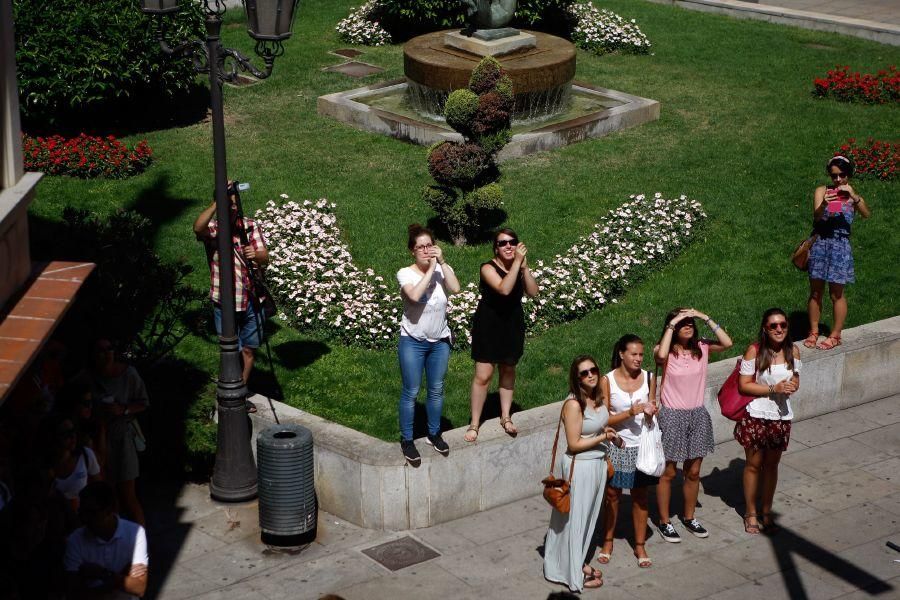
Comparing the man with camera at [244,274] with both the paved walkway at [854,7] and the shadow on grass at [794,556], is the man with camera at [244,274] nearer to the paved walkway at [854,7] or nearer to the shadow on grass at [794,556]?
the shadow on grass at [794,556]

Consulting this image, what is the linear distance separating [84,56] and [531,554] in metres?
9.98

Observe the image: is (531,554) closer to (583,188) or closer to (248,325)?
(248,325)

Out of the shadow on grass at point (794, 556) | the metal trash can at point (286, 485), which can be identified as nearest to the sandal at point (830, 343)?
the shadow on grass at point (794, 556)

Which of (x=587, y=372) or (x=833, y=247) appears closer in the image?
(x=587, y=372)

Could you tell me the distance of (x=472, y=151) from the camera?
14500 millimetres

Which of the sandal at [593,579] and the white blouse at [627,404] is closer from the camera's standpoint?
the white blouse at [627,404]

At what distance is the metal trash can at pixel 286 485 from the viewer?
33.1 feet

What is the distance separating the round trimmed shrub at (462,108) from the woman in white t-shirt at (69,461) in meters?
6.78

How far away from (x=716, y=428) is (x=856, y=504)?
1.55 m

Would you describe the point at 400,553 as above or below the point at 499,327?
below

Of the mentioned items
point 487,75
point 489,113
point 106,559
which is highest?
point 487,75

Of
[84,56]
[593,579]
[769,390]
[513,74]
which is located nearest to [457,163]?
[513,74]

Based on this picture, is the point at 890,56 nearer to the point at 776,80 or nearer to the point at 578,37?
the point at 776,80

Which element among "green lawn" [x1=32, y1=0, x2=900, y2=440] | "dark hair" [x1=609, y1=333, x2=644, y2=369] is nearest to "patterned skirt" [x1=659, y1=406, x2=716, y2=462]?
"dark hair" [x1=609, y1=333, x2=644, y2=369]
